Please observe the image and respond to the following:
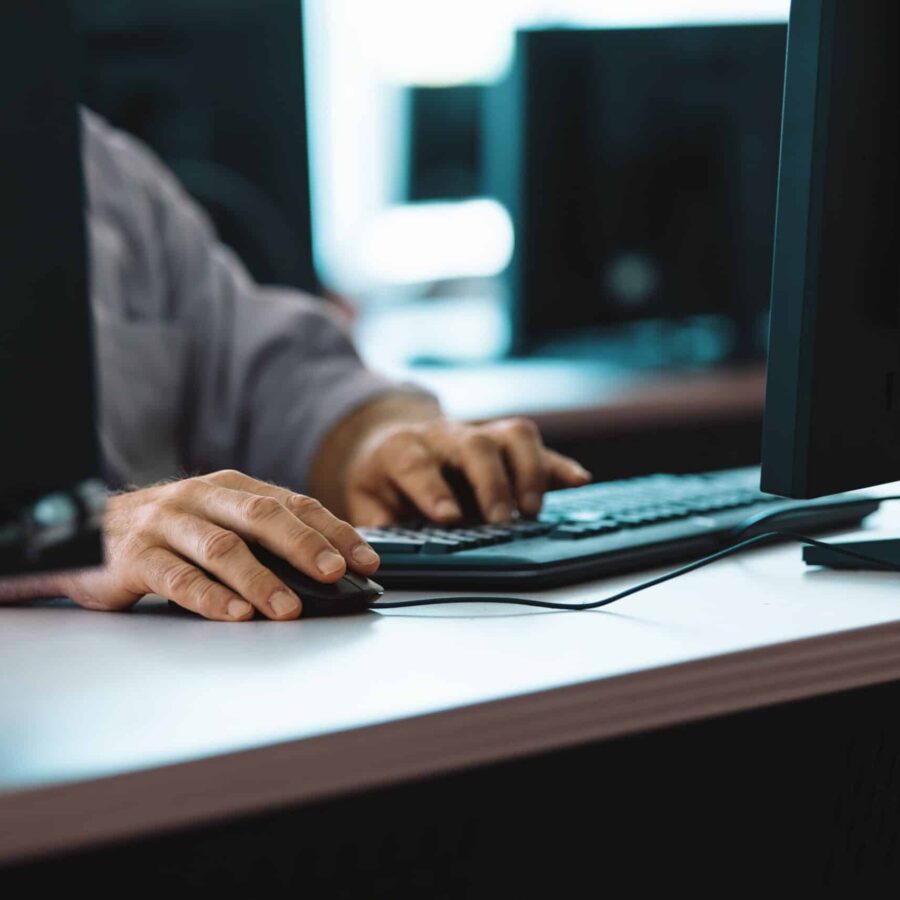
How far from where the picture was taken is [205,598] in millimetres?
663

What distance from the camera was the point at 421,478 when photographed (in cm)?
91

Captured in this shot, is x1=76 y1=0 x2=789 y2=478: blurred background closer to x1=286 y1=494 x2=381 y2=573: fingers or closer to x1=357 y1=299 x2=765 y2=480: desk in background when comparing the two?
x1=357 y1=299 x2=765 y2=480: desk in background

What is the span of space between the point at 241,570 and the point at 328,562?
0.14 ft

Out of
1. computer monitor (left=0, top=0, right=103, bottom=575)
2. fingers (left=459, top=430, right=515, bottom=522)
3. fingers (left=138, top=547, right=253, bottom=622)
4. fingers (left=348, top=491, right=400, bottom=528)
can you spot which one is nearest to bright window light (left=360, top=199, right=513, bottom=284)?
fingers (left=348, top=491, right=400, bottom=528)

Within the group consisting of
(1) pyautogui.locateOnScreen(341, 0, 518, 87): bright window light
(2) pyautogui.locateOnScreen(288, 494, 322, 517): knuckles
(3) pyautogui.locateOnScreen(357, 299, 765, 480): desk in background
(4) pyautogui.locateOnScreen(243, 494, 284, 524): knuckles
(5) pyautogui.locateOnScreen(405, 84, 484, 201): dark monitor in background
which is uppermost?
(1) pyautogui.locateOnScreen(341, 0, 518, 87): bright window light

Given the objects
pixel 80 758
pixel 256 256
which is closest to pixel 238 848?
pixel 80 758

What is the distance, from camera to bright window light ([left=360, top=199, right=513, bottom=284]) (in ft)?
9.71

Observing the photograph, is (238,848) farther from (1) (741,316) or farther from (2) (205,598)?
(1) (741,316)

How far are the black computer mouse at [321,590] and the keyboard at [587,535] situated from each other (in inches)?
2.5

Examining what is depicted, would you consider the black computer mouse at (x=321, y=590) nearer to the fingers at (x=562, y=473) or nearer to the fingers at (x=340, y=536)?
the fingers at (x=340, y=536)

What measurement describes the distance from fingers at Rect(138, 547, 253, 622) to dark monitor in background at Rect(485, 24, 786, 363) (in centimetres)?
170

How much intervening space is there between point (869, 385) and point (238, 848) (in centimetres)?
41

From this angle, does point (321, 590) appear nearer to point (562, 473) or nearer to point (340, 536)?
point (340, 536)

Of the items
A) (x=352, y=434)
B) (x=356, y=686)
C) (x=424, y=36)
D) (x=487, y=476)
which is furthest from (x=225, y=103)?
(x=356, y=686)
